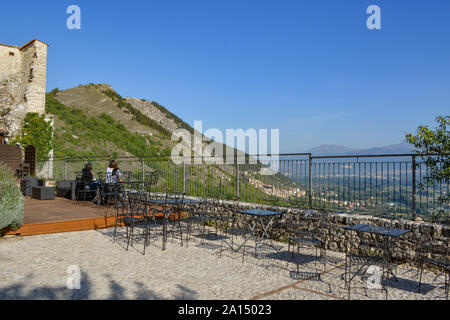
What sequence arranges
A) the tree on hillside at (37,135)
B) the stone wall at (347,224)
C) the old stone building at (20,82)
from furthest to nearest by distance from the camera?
1. the old stone building at (20,82)
2. the tree on hillside at (37,135)
3. the stone wall at (347,224)

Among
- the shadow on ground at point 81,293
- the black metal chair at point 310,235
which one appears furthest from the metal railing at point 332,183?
the shadow on ground at point 81,293

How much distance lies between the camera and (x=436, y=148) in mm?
5617

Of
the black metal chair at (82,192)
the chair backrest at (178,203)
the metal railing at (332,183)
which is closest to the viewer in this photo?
the metal railing at (332,183)

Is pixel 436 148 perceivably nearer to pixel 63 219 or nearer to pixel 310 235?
pixel 310 235

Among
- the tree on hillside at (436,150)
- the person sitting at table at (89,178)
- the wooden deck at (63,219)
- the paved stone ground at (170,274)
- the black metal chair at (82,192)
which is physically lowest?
the paved stone ground at (170,274)

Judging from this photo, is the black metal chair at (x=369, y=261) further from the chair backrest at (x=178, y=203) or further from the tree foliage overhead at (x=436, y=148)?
the chair backrest at (x=178, y=203)

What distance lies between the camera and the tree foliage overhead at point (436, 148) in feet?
17.9

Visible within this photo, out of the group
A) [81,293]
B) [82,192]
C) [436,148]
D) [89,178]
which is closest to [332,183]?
[436,148]

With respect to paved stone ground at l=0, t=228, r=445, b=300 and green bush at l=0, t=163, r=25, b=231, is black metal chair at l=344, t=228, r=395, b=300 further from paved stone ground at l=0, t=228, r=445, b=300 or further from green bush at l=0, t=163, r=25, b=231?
green bush at l=0, t=163, r=25, b=231

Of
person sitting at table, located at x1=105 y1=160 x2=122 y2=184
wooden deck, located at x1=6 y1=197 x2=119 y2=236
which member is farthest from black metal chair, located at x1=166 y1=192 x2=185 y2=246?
person sitting at table, located at x1=105 y1=160 x2=122 y2=184

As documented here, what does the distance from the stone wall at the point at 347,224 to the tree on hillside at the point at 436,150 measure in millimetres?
454

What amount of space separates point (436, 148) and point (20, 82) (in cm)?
2739

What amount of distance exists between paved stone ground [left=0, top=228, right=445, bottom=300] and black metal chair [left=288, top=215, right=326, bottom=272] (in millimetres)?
156

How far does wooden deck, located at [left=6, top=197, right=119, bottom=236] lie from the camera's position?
22.7 feet
